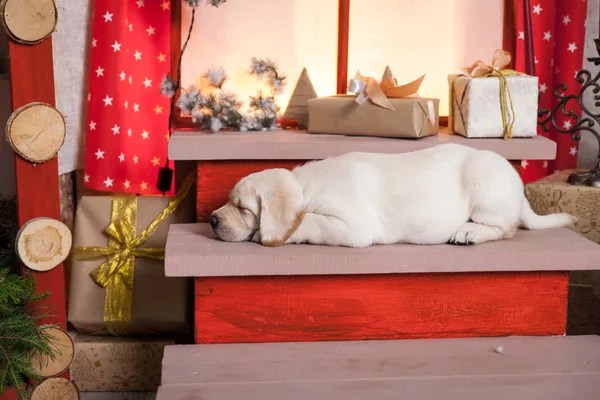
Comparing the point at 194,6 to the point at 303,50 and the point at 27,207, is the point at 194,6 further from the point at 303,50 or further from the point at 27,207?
the point at 27,207

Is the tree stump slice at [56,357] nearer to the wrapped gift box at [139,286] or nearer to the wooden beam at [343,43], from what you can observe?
the wrapped gift box at [139,286]

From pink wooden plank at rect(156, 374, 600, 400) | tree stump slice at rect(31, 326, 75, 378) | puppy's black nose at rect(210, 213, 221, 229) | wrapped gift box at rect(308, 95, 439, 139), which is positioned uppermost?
wrapped gift box at rect(308, 95, 439, 139)

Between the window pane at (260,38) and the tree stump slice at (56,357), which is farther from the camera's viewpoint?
the window pane at (260,38)

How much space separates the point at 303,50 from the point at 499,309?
1.13m

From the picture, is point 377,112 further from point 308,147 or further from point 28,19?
point 28,19

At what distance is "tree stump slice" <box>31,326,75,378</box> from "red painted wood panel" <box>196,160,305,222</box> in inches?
19.7

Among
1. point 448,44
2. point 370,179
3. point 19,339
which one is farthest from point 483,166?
point 19,339

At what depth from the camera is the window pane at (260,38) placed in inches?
91.0

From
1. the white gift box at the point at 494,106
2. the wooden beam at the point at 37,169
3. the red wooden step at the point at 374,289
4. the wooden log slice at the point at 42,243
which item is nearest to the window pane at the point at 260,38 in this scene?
the white gift box at the point at 494,106

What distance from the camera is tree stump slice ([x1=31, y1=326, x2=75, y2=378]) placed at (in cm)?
180

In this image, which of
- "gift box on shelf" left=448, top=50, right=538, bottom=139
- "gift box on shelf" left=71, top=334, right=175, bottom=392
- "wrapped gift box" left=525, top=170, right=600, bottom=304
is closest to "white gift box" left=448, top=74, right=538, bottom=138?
"gift box on shelf" left=448, top=50, right=538, bottom=139

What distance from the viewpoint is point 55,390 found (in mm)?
1814

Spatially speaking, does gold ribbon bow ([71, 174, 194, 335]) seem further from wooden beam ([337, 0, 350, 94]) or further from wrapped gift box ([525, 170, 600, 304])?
wrapped gift box ([525, 170, 600, 304])

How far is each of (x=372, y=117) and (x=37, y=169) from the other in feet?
3.00
